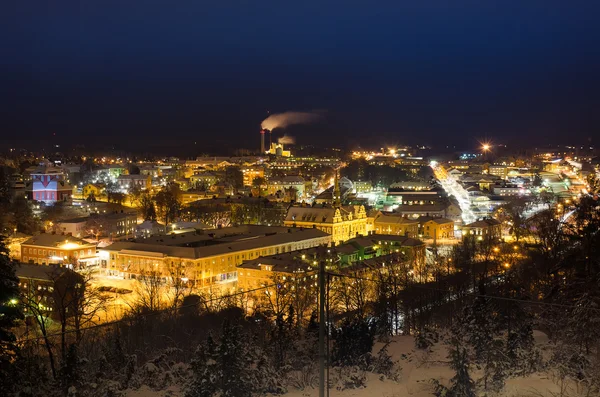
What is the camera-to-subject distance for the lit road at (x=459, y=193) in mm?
28234

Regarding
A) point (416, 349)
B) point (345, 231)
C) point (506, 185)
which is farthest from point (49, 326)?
point (506, 185)

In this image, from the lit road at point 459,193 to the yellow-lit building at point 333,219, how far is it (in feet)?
16.4

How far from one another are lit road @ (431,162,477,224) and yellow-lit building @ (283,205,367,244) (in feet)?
16.4

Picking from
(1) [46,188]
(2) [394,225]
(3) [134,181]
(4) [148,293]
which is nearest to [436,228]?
(2) [394,225]

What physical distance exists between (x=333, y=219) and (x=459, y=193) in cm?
1752

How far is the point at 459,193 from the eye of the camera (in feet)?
124

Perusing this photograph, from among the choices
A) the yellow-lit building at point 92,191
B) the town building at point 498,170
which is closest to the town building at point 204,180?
the yellow-lit building at point 92,191

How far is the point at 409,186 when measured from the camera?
37094 mm

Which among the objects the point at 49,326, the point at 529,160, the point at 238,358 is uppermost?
the point at 529,160

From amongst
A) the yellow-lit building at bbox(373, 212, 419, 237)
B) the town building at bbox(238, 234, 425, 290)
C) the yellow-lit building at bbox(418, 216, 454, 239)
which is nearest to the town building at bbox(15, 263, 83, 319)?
the town building at bbox(238, 234, 425, 290)

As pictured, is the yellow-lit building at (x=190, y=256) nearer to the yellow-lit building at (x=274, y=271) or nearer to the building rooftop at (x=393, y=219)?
the yellow-lit building at (x=274, y=271)

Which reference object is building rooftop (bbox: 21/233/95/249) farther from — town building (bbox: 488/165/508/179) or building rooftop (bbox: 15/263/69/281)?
town building (bbox: 488/165/508/179)

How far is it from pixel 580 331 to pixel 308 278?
697cm

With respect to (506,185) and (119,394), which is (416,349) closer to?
(119,394)
